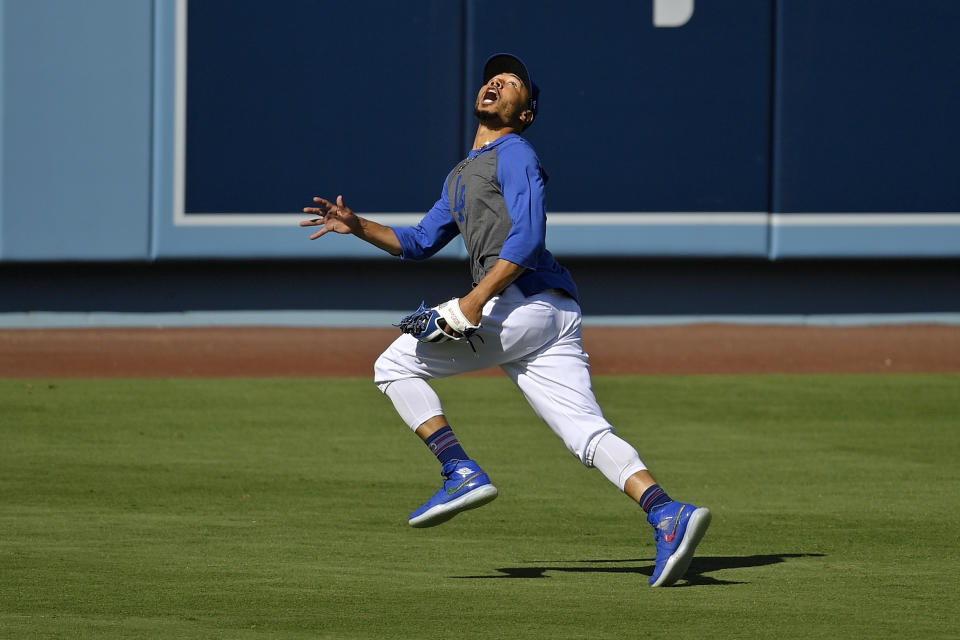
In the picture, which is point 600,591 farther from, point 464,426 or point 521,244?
point 464,426

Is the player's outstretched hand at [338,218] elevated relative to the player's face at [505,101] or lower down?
lower down

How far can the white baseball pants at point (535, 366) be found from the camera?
5688mm

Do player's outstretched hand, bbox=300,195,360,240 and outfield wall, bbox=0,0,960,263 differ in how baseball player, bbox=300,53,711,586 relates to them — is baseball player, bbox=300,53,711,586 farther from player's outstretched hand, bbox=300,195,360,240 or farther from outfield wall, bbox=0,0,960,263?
outfield wall, bbox=0,0,960,263

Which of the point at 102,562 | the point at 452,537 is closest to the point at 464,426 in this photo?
the point at 452,537

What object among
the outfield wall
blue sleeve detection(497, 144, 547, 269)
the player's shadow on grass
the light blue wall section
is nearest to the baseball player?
blue sleeve detection(497, 144, 547, 269)

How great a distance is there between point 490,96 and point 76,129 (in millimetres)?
8526

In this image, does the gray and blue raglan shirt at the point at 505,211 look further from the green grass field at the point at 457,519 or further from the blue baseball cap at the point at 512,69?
the green grass field at the point at 457,519

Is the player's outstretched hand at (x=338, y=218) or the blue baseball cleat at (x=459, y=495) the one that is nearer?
the blue baseball cleat at (x=459, y=495)

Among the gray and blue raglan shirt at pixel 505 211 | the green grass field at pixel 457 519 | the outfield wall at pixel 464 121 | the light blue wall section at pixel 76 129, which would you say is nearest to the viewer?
the green grass field at pixel 457 519

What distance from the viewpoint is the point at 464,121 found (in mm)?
13977

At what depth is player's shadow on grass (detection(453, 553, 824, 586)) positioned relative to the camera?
578cm

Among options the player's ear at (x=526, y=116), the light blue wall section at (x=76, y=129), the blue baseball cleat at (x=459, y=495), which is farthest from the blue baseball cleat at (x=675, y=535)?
the light blue wall section at (x=76, y=129)

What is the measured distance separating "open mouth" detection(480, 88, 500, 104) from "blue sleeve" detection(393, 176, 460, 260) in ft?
1.34

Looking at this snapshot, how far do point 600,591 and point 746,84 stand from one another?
949cm
